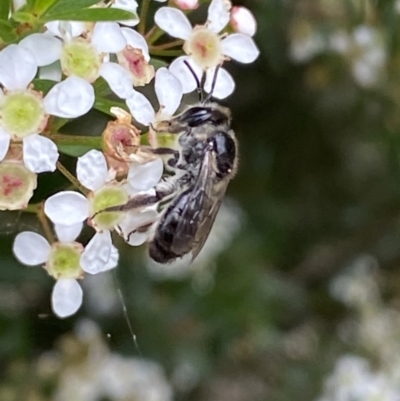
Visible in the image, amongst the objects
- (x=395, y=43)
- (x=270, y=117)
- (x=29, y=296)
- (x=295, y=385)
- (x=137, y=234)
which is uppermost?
(x=137, y=234)

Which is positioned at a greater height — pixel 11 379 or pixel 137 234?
pixel 137 234

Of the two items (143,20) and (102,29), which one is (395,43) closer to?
(143,20)

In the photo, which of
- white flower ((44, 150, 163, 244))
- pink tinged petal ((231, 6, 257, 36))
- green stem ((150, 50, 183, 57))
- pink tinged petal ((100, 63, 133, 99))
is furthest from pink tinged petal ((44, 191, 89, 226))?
pink tinged petal ((231, 6, 257, 36))

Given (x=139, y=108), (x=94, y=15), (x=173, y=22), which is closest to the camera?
(x=94, y=15)

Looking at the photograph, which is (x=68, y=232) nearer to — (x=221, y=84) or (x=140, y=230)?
(x=140, y=230)

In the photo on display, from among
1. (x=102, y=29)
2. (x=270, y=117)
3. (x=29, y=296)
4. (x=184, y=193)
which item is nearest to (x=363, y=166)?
(x=270, y=117)

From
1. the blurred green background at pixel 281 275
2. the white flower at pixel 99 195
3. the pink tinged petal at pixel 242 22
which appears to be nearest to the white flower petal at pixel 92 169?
the white flower at pixel 99 195

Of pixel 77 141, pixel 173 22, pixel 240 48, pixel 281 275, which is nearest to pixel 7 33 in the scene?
pixel 77 141

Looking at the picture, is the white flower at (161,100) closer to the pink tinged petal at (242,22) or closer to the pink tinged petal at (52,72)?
the pink tinged petal at (52,72)
